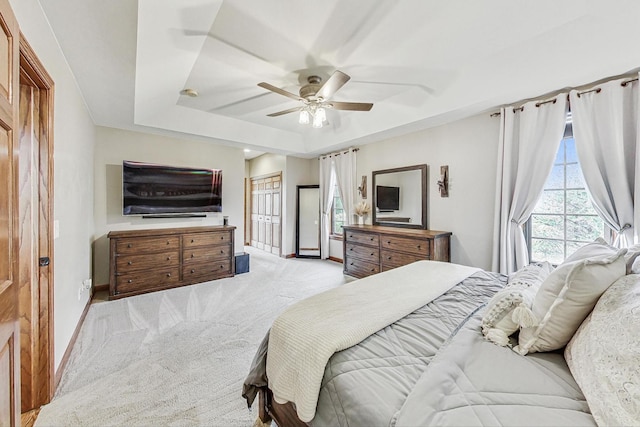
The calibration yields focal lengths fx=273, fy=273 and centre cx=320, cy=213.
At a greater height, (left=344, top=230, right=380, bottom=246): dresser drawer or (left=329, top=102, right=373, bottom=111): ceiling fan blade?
(left=329, top=102, right=373, bottom=111): ceiling fan blade

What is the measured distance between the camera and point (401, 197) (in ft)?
14.5

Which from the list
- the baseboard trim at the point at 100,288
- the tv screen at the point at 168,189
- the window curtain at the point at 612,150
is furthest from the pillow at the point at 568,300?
the baseboard trim at the point at 100,288

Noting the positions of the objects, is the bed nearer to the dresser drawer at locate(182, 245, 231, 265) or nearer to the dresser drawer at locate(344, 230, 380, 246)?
the dresser drawer at locate(344, 230, 380, 246)

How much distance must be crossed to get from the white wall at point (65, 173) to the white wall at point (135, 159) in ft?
3.44

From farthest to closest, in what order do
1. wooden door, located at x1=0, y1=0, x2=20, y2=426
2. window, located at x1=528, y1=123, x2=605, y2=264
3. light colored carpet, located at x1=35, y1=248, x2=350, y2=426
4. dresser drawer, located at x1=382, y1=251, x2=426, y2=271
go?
1. dresser drawer, located at x1=382, y1=251, x2=426, y2=271
2. window, located at x1=528, y1=123, x2=605, y2=264
3. light colored carpet, located at x1=35, y1=248, x2=350, y2=426
4. wooden door, located at x1=0, y1=0, x2=20, y2=426

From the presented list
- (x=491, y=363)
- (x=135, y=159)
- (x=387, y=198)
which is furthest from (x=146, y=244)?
(x=491, y=363)

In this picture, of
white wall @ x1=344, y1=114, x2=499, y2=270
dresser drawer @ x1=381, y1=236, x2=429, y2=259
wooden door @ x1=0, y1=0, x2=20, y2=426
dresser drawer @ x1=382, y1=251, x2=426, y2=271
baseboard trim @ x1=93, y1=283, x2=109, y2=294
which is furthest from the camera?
baseboard trim @ x1=93, y1=283, x2=109, y2=294

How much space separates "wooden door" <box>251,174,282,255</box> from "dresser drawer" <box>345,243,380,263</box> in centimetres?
234

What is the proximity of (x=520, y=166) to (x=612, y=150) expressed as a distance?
69cm

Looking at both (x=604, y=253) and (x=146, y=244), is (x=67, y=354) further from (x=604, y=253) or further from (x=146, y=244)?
(x=604, y=253)

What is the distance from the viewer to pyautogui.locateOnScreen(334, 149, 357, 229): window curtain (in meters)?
5.15

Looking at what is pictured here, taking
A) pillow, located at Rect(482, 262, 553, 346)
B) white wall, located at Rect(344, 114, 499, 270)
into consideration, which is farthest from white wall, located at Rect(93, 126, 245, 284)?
pillow, located at Rect(482, 262, 553, 346)

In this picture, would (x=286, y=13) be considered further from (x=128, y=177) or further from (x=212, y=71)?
(x=128, y=177)

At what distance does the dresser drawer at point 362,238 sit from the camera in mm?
4113
